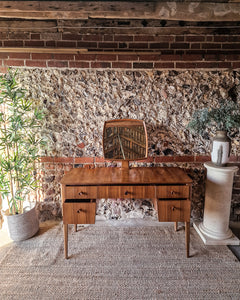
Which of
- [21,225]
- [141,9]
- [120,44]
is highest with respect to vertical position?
[141,9]

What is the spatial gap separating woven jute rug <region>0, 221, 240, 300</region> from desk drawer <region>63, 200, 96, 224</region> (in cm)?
42

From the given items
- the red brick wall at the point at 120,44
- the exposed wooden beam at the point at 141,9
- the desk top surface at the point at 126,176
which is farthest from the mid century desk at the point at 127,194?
the exposed wooden beam at the point at 141,9

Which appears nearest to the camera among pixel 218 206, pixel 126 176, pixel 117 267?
pixel 117 267

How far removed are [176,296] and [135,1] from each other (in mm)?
2650

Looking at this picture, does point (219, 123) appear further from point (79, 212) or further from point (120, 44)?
point (79, 212)

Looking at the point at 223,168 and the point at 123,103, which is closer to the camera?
the point at 223,168

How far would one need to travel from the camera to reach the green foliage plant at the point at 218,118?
2.46 metres

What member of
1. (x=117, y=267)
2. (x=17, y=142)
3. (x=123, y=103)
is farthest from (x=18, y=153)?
(x=117, y=267)

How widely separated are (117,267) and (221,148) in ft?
A: 5.22

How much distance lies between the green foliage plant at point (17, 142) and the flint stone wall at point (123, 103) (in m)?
0.13

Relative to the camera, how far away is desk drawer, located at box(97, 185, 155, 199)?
208 centimetres

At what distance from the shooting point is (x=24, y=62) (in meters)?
2.53

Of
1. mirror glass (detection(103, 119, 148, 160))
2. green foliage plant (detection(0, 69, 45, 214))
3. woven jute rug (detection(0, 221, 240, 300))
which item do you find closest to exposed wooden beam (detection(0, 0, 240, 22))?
green foliage plant (detection(0, 69, 45, 214))

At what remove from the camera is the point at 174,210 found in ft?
6.79
